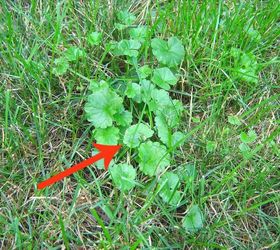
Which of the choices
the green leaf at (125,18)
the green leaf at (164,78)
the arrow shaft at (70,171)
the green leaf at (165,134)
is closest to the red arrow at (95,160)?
the arrow shaft at (70,171)

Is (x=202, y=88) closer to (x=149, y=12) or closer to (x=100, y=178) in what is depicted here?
(x=149, y=12)

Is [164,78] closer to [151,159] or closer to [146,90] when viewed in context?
[146,90]

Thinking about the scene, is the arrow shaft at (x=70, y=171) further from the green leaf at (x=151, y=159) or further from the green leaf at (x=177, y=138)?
the green leaf at (x=177, y=138)

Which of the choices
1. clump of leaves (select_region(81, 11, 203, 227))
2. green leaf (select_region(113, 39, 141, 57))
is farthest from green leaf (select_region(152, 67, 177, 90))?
green leaf (select_region(113, 39, 141, 57))

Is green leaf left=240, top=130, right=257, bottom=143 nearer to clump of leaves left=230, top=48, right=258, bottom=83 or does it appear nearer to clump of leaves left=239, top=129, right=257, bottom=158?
clump of leaves left=239, top=129, right=257, bottom=158

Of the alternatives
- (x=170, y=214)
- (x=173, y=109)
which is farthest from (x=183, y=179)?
(x=173, y=109)

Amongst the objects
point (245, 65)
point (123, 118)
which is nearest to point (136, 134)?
point (123, 118)
